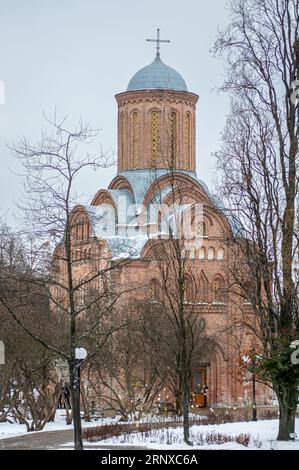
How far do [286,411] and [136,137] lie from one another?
28.5 meters

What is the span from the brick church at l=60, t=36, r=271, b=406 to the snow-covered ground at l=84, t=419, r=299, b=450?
1895 centimetres

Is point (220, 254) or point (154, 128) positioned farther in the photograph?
point (154, 128)

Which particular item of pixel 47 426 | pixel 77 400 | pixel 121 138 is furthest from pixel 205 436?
pixel 121 138

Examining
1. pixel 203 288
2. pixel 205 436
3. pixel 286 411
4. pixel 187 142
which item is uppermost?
pixel 187 142

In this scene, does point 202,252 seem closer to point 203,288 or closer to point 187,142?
point 203,288

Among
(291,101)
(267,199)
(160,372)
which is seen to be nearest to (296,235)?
(267,199)

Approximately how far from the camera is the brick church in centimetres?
4506

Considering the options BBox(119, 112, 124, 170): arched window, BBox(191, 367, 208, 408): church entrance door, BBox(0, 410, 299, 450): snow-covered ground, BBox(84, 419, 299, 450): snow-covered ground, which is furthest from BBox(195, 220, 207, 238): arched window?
BBox(84, 419, 299, 450): snow-covered ground

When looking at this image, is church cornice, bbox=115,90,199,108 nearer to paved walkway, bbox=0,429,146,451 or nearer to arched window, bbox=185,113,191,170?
arched window, bbox=185,113,191,170

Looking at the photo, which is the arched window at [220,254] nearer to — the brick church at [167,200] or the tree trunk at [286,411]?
the brick church at [167,200]

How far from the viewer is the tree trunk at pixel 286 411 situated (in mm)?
20922

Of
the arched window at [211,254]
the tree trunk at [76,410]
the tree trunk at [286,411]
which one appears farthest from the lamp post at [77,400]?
the arched window at [211,254]

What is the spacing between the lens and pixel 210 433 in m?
22.7
